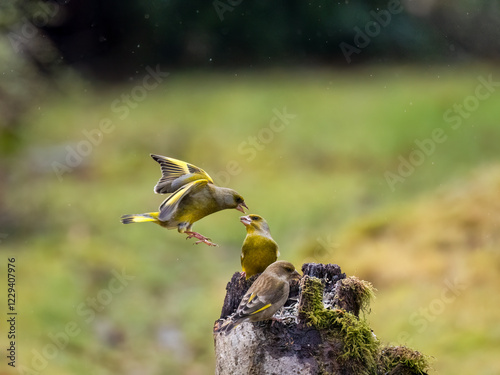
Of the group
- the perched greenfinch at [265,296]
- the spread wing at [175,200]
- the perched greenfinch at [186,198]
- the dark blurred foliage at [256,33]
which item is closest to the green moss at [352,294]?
the perched greenfinch at [265,296]

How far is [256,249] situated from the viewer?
306 centimetres

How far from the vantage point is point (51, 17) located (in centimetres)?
1077

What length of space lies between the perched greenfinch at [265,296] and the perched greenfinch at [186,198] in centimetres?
32

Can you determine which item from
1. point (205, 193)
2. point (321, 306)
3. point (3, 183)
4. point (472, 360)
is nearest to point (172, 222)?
point (205, 193)

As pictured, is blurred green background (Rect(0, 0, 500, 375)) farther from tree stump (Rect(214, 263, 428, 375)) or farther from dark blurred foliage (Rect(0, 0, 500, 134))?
tree stump (Rect(214, 263, 428, 375))

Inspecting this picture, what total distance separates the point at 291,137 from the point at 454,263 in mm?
4572

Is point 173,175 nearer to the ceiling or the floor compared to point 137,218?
nearer to the ceiling

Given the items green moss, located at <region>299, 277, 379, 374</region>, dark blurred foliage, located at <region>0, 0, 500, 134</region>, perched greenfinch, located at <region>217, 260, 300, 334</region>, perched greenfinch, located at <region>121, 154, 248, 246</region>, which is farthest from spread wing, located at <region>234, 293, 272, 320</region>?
dark blurred foliage, located at <region>0, 0, 500, 134</region>

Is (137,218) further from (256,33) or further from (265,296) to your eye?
(256,33)

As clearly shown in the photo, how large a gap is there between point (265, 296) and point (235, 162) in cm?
709

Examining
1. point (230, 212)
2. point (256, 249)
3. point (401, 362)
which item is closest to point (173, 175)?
point (256, 249)

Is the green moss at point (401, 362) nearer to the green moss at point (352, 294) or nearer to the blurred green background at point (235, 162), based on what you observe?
the green moss at point (352, 294)

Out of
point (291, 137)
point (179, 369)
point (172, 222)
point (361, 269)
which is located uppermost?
point (291, 137)

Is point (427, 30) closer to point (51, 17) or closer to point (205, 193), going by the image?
point (51, 17)
